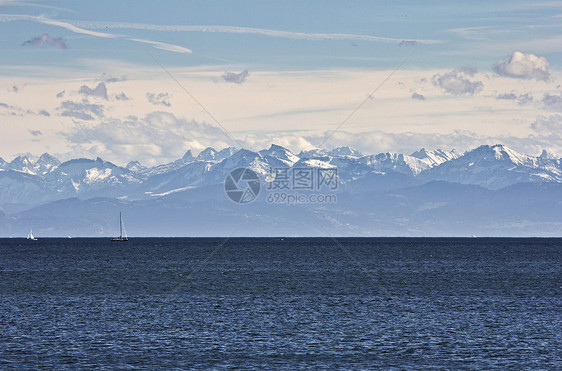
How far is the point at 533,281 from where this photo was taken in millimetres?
143500

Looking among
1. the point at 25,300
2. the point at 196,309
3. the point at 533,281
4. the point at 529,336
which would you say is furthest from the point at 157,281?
the point at 529,336

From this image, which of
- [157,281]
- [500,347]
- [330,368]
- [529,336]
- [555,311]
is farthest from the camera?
[157,281]

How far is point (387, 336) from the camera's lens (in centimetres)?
7406

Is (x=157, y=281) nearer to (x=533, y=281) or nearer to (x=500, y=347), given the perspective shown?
(x=533, y=281)

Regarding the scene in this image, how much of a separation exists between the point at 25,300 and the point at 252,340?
151 feet

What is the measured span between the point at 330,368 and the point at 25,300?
59.1 metres

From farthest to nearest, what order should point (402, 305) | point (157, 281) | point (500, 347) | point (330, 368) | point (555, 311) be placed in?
point (157, 281)
point (402, 305)
point (555, 311)
point (500, 347)
point (330, 368)

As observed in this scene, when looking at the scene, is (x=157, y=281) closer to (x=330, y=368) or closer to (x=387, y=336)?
(x=387, y=336)

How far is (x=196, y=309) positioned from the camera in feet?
309

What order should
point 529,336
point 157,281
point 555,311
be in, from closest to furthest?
1. point 529,336
2. point 555,311
3. point 157,281

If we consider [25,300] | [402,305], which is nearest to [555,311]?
[402,305]

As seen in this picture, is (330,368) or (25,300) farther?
(25,300)

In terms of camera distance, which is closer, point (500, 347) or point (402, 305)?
point (500, 347)

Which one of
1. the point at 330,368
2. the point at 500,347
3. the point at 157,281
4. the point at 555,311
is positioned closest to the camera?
the point at 330,368
